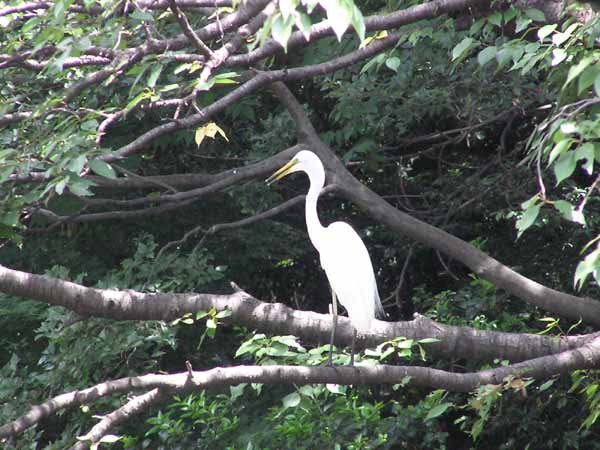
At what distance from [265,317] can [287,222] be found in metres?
2.23

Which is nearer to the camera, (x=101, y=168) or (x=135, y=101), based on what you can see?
(x=101, y=168)

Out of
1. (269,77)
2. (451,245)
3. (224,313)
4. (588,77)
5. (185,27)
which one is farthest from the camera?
(451,245)

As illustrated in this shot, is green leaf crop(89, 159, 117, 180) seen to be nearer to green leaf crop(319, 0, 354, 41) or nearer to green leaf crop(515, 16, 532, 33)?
green leaf crop(319, 0, 354, 41)

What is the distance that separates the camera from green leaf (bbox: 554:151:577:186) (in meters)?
1.88

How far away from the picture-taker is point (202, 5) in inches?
124

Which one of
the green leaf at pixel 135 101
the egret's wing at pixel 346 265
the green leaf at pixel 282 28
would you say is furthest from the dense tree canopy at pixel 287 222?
the egret's wing at pixel 346 265

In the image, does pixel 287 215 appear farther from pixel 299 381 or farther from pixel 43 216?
pixel 299 381

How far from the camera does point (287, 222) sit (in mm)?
5234

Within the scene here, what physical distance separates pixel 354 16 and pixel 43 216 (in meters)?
2.63

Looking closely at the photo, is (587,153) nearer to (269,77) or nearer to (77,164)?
(77,164)

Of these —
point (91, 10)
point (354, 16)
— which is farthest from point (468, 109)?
point (354, 16)

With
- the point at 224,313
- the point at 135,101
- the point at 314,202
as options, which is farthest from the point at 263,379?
the point at 314,202

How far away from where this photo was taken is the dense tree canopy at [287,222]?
9.03ft

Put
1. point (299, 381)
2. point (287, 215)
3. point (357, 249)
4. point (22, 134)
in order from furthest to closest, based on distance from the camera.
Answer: point (287, 215) → point (357, 249) → point (22, 134) → point (299, 381)
